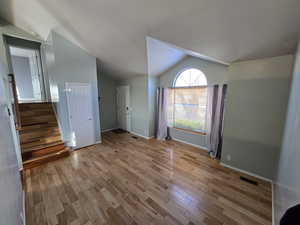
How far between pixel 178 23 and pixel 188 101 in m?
2.33

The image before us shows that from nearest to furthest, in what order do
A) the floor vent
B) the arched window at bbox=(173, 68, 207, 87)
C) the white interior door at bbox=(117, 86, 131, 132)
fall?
the floor vent
the arched window at bbox=(173, 68, 207, 87)
the white interior door at bbox=(117, 86, 131, 132)

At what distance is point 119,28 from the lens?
7.99 feet

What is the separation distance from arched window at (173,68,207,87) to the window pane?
0.57 feet

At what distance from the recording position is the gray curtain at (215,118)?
2.99m

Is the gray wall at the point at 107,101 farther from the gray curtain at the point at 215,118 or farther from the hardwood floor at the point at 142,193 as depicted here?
the gray curtain at the point at 215,118

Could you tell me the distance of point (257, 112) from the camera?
7.48 ft

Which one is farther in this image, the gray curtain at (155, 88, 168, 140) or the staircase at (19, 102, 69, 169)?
the gray curtain at (155, 88, 168, 140)

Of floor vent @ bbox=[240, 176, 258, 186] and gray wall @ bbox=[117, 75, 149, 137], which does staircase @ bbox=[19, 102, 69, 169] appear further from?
floor vent @ bbox=[240, 176, 258, 186]

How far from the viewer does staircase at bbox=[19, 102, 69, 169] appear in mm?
2928

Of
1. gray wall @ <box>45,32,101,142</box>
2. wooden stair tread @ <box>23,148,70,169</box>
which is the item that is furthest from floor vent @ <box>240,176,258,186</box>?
gray wall @ <box>45,32,101,142</box>

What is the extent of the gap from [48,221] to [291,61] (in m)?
4.21

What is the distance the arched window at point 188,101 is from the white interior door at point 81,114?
104 inches

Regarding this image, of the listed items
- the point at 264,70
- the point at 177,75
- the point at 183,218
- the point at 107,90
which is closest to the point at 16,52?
the point at 107,90

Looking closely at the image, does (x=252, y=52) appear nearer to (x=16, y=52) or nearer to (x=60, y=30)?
(x=60, y=30)
